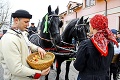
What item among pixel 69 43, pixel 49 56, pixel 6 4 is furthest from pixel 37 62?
pixel 6 4

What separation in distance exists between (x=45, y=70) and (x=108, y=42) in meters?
1.04

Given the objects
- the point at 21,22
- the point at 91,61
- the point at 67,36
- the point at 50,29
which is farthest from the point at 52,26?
the point at 21,22

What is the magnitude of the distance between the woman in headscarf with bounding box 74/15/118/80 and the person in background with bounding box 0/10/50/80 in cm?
74

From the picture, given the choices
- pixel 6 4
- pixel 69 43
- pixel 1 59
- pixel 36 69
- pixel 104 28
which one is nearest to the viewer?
pixel 36 69

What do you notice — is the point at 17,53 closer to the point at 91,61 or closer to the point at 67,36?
the point at 91,61

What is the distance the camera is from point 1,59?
2.22 meters

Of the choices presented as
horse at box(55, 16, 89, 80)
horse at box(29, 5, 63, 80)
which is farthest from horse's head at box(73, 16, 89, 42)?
horse at box(29, 5, 63, 80)

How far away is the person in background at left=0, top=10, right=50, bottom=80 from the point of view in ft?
6.38

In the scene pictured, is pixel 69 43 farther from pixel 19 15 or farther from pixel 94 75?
pixel 19 15

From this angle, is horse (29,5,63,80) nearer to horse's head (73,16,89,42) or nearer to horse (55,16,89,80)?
horse (55,16,89,80)

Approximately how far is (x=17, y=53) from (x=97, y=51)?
1115 millimetres

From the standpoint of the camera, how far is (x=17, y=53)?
78.2 inches

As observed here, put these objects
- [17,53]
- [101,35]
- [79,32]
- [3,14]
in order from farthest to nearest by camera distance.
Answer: [3,14] < [79,32] < [101,35] < [17,53]

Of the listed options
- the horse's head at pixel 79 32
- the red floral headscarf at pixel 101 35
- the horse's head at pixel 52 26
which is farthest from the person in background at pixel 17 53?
the horse's head at pixel 79 32
